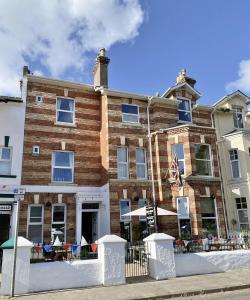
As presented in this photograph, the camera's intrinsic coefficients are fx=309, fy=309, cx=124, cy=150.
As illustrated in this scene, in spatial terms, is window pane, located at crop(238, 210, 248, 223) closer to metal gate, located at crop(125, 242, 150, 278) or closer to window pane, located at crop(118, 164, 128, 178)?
window pane, located at crop(118, 164, 128, 178)

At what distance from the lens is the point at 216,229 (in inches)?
679

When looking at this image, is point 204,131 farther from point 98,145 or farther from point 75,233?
point 75,233

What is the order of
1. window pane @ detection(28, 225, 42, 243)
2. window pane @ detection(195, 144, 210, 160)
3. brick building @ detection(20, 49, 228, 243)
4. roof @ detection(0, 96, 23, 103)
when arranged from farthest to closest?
1. window pane @ detection(195, 144, 210, 160)
2. brick building @ detection(20, 49, 228, 243)
3. roof @ detection(0, 96, 23, 103)
4. window pane @ detection(28, 225, 42, 243)

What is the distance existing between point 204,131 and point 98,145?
252 inches

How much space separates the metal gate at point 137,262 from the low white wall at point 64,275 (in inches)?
64.1

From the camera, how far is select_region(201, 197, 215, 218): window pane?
1730cm

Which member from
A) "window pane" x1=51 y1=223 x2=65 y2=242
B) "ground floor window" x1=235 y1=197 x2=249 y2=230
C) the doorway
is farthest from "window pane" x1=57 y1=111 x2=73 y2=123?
"ground floor window" x1=235 y1=197 x2=249 y2=230

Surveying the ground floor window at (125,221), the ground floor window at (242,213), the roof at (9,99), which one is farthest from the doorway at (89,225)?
the ground floor window at (242,213)

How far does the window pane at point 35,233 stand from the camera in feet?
51.4

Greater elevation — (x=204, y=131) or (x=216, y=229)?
(x=204, y=131)

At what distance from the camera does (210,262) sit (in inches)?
452

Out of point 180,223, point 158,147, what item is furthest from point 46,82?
point 180,223

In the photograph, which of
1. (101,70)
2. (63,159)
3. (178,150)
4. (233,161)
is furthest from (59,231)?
(233,161)

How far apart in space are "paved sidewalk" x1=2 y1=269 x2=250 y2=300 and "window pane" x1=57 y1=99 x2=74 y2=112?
444 inches
